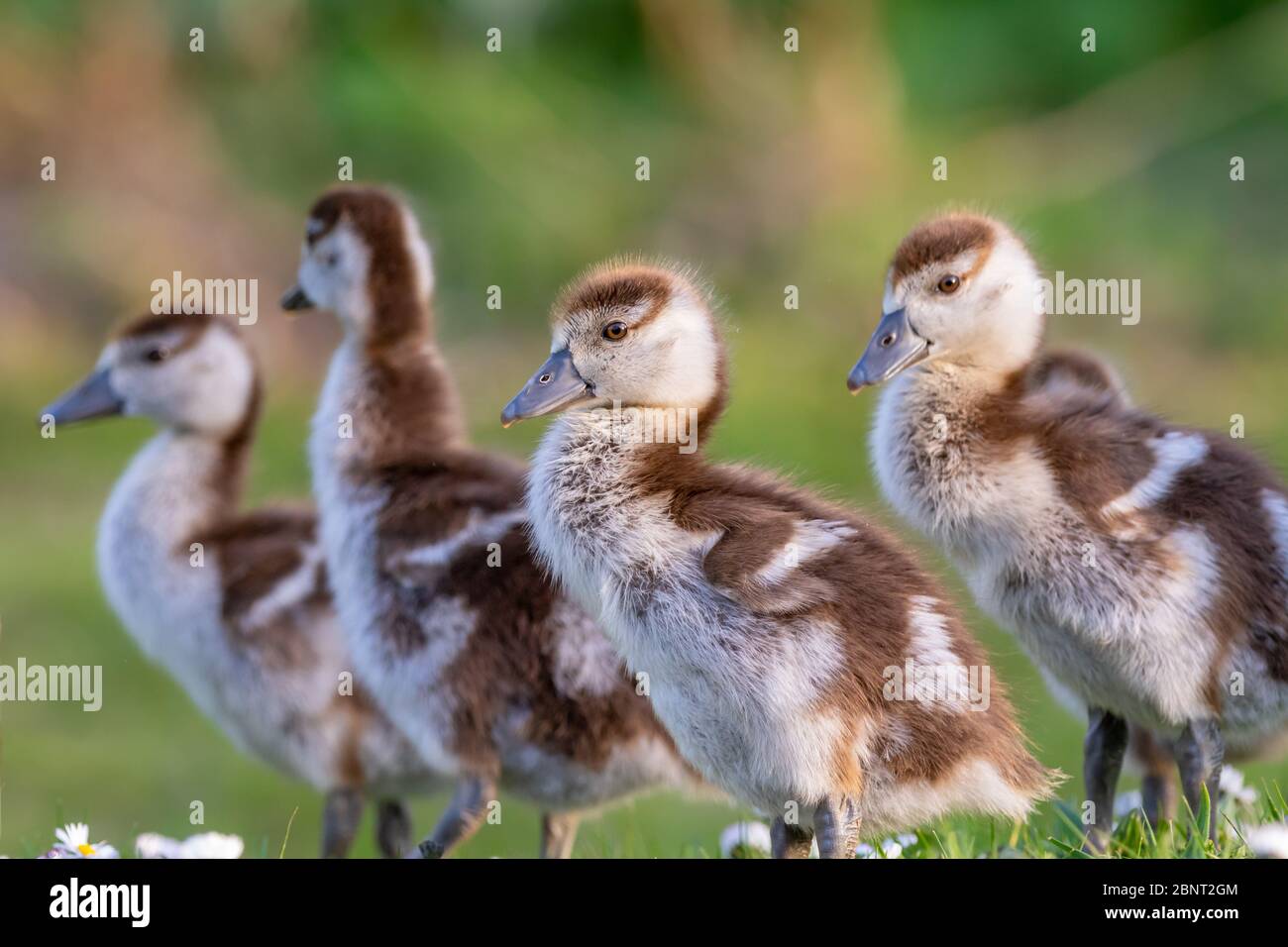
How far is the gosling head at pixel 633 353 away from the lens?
11.2ft

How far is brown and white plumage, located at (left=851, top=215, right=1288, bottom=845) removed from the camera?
11.5 feet

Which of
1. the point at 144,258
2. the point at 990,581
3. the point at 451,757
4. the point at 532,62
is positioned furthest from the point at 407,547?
the point at 532,62

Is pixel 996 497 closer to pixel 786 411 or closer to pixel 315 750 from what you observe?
pixel 315 750

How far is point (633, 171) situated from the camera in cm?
1083

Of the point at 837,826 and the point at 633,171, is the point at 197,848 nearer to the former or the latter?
the point at 837,826

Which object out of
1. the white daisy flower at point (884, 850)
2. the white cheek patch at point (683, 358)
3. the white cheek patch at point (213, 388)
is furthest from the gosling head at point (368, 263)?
the white daisy flower at point (884, 850)

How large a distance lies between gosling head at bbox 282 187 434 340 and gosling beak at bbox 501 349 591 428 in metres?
1.28

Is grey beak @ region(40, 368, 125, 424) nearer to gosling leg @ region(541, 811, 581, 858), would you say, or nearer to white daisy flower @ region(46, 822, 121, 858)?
gosling leg @ region(541, 811, 581, 858)

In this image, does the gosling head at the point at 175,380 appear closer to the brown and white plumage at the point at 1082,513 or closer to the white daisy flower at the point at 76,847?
the white daisy flower at the point at 76,847

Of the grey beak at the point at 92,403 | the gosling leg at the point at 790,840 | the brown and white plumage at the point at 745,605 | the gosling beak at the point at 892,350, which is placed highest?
the grey beak at the point at 92,403

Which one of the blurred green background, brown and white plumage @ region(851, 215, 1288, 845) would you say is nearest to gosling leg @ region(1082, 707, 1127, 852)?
brown and white plumage @ region(851, 215, 1288, 845)

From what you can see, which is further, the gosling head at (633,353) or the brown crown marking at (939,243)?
the brown crown marking at (939,243)

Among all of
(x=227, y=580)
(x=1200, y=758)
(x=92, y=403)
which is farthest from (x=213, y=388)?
(x=1200, y=758)
